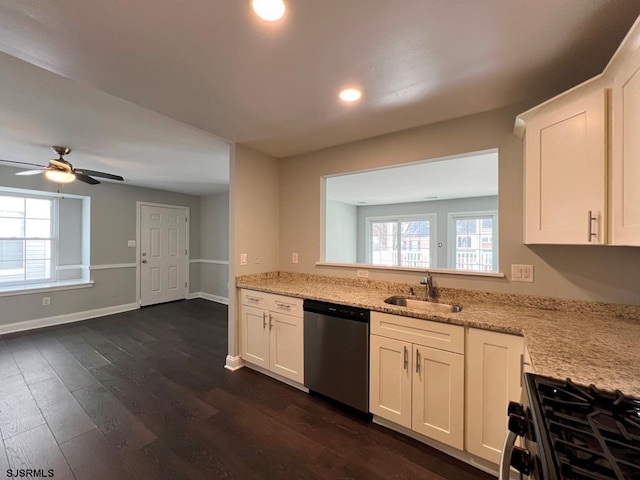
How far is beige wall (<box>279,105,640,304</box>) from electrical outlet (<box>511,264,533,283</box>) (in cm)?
3

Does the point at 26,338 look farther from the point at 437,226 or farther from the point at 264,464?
the point at 437,226

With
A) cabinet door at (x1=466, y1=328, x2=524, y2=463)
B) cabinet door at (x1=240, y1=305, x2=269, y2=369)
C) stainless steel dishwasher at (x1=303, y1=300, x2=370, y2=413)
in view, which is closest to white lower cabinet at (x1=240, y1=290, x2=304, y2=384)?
cabinet door at (x1=240, y1=305, x2=269, y2=369)

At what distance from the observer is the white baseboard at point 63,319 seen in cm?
397

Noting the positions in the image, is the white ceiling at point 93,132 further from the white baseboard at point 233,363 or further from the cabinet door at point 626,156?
the cabinet door at point 626,156

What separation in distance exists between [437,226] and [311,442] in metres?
5.93

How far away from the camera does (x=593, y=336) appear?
1371 mm

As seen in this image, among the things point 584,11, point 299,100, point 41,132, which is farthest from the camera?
point 41,132

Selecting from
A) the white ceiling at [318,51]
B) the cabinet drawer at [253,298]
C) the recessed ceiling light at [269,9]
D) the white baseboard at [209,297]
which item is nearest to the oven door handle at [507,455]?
the white ceiling at [318,51]

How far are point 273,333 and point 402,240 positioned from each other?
18.1ft

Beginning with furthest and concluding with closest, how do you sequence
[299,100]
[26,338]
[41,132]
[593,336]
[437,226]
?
A: [437,226] < [26,338] < [41,132] < [299,100] < [593,336]

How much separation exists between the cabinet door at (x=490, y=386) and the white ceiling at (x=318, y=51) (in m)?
1.56

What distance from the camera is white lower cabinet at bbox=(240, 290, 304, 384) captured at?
8.14ft

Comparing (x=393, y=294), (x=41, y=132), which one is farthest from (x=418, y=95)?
(x=41, y=132)

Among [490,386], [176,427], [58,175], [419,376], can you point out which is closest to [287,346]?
[176,427]
